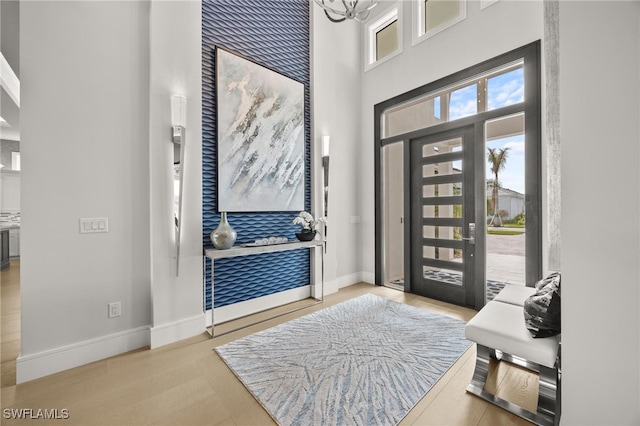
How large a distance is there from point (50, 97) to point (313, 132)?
8.71ft

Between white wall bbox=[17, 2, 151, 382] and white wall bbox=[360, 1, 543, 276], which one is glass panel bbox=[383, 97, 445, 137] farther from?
white wall bbox=[17, 2, 151, 382]

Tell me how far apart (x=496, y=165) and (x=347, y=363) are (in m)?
2.81

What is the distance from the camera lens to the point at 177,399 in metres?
1.74

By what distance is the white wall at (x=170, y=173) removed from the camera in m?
2.43

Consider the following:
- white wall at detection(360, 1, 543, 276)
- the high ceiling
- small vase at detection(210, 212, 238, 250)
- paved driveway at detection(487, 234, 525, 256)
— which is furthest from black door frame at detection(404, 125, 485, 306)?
the high ceiling

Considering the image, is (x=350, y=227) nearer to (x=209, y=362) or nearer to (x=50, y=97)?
(x=209, y=362)

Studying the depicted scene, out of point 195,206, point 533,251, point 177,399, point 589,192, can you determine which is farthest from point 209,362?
point 533,251

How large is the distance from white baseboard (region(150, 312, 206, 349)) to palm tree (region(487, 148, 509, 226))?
139 inches

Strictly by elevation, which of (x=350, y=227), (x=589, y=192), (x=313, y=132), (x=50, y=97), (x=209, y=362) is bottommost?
(x=209, y=362)

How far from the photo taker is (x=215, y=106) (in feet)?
9.47

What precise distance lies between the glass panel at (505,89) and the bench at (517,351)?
7.61ft

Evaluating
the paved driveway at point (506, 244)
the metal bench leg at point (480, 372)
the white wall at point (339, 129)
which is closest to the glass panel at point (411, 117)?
the white wall at point (339, 129)

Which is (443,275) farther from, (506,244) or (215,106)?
(215,106)

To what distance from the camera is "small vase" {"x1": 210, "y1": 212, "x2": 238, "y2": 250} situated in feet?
8.65
